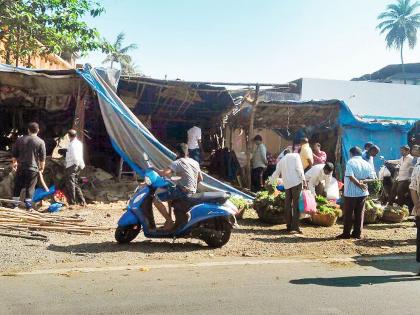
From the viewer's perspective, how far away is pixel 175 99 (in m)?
13.3

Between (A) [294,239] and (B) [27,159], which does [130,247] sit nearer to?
(A) [294,239]

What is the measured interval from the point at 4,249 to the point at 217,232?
118 inches

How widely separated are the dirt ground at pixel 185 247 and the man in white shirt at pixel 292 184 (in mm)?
276

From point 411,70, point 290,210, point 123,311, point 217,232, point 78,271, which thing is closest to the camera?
point 123,311

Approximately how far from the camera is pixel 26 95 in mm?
12062

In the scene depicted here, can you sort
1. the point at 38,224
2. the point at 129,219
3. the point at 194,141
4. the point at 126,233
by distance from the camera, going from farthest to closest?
the point at 194,141, the point at 38,224, the point at 126,233, the point at 129,219

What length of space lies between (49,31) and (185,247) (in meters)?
9.89

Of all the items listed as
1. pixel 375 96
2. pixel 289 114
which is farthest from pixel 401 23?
pixel 289 114

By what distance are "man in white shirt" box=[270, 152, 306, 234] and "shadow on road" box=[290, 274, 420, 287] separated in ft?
9.72

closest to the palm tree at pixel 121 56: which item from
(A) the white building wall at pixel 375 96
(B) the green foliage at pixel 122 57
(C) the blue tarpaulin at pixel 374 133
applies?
(B) the green foliage at pixel 122 57

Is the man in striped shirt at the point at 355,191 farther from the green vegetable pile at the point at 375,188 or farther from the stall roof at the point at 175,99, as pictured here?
the stall roof at the point at 175,99

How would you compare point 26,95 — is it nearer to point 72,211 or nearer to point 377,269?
point 72,211

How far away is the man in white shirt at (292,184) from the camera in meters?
8.60

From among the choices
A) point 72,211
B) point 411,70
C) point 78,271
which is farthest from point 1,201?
point 411,70
